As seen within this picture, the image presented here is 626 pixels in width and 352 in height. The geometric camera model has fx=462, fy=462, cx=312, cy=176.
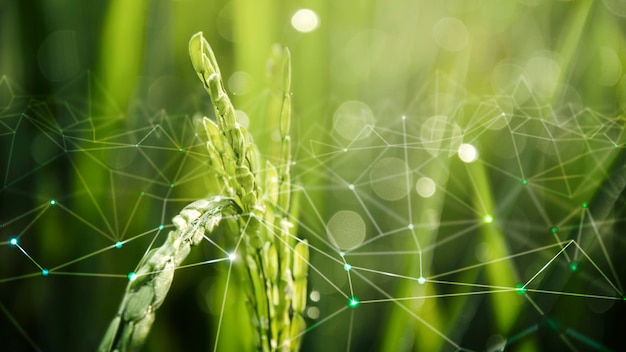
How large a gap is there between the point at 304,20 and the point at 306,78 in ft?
0.25

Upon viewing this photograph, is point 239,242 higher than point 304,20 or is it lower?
lower

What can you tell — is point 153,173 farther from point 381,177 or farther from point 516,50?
point 516,50

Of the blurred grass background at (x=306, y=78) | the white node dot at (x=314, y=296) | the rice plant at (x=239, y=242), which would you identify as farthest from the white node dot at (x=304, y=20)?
the white node dot at (x=314, y=296)

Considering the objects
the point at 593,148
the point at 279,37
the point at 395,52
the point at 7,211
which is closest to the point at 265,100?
the point at 279,37

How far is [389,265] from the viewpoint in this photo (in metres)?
0.58

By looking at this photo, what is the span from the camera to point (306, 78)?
24.6 inches

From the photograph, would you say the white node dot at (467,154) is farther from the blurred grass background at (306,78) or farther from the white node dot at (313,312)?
the white node dot at (313,312)

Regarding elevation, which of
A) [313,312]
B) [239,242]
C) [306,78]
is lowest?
[313,312]

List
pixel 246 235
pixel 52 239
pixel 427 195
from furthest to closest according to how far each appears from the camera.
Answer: pixel 427 195, pixel 52 239, pixel 246 235

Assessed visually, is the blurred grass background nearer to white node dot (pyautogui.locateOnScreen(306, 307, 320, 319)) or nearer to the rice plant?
white node dot (pyautogui.locateOnScreen(306, 307, 320, 319))

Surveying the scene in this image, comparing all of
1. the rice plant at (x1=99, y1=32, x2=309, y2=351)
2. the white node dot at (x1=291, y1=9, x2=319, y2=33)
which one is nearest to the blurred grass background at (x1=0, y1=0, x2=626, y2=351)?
the white node dot at (x1=291, y1=9, x2=319, y2=33)

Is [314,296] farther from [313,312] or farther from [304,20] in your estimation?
[304,20]

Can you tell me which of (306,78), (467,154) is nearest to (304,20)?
(306,78)

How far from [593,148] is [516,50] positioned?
0.17 meters
